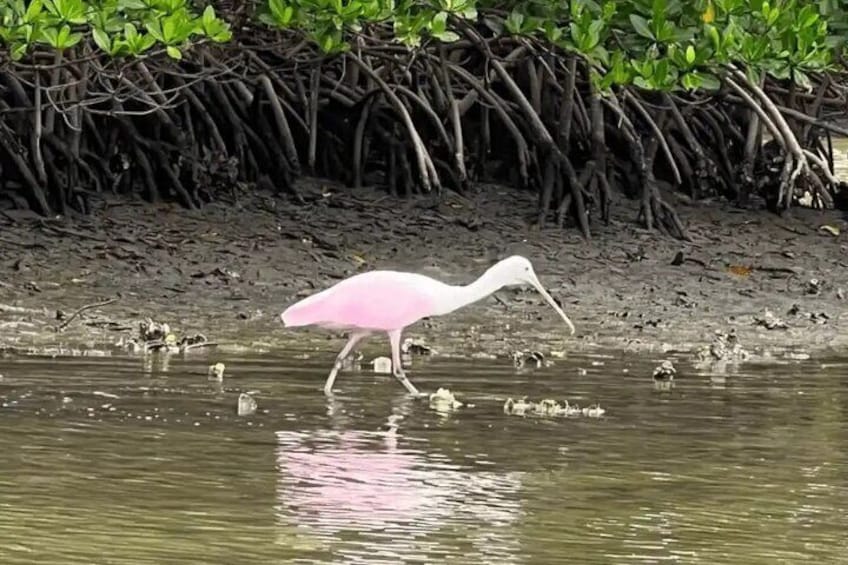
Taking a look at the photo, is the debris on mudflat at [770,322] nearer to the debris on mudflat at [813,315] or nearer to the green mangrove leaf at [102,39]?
the debris on mudflat at [813,315]

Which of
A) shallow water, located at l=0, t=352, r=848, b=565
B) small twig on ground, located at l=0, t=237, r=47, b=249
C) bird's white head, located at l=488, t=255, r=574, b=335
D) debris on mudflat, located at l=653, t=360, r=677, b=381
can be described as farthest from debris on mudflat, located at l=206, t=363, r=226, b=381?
small twig on ground, located at l=0, t=237, r=47, b=249

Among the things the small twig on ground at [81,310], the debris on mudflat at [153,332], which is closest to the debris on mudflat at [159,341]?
the debris on mudflat at [153,332]

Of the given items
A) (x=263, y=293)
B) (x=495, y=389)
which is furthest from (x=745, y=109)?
(x=495, y=389)

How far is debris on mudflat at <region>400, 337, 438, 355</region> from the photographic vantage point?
29.3 ft

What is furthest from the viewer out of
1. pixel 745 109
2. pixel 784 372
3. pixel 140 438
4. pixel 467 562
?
pixel 745 109

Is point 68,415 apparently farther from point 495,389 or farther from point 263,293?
point 263,293

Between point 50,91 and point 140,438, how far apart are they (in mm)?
4846

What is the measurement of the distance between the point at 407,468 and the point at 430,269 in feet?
16.7

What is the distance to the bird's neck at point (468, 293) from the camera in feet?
26.4

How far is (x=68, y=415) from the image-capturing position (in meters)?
6.77

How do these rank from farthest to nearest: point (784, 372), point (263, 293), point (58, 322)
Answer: point (263, 293) < point (58, 322) < point (784, 372)

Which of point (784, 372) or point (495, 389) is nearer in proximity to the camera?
point (495, 389)

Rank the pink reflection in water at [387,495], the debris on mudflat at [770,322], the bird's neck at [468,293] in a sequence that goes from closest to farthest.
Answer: the pink reflection in water at [387,495] < the bird's neck at [468,293] < the debris on mudflat at [770,322]

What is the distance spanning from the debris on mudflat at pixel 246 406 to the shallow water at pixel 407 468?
4 cm
